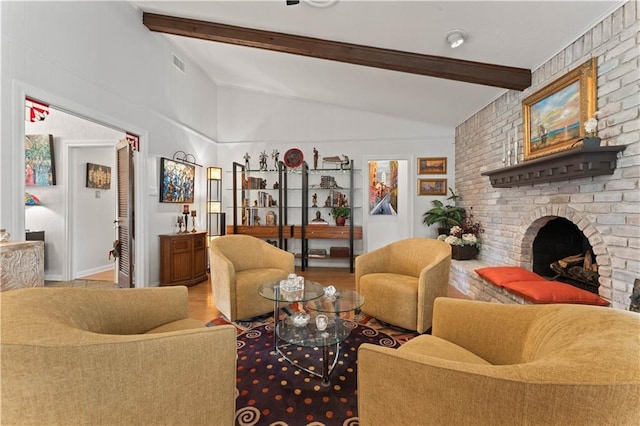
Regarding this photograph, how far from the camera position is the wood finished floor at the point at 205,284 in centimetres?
321

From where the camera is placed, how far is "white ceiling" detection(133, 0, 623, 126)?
2301 mm

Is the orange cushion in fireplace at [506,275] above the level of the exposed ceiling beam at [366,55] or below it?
below

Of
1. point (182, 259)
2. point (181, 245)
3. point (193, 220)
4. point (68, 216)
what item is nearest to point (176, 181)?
point (193, 220)

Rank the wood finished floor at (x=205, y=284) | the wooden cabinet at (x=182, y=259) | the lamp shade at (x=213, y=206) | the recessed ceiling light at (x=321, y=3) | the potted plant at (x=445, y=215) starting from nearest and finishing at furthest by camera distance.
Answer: the recessed ceiling light at (x=321, y=3) < the wood finished floor at (x=205, y=284) < the wooden cabinet at (x=182, y=259) < the potted plant at (x=445, y=215) < the lamp shade at (x=213, y=206)

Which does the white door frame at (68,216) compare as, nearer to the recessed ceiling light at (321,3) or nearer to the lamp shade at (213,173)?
the lamp shade at (213,173)

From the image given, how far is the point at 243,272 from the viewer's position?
3072 millimetres

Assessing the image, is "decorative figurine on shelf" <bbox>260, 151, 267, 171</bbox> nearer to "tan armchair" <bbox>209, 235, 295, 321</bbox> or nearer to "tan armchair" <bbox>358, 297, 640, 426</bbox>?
"tan armchair" <bbox>209, 235, 295, 321</bbox>

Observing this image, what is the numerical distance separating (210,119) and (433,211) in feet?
15.3

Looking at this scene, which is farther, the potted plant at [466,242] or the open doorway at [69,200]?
the open doorway at [69,200]

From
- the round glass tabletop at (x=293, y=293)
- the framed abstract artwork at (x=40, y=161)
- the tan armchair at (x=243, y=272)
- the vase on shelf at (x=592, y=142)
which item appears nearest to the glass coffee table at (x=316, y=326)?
the round glass tabletop at (x=293, y=293)

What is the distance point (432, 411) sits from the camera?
898 millimetres

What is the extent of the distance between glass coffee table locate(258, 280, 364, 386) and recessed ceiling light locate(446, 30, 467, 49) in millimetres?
2589

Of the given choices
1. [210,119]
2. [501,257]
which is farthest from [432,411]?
[210,119]

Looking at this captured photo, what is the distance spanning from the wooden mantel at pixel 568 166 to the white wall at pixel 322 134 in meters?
2.28
